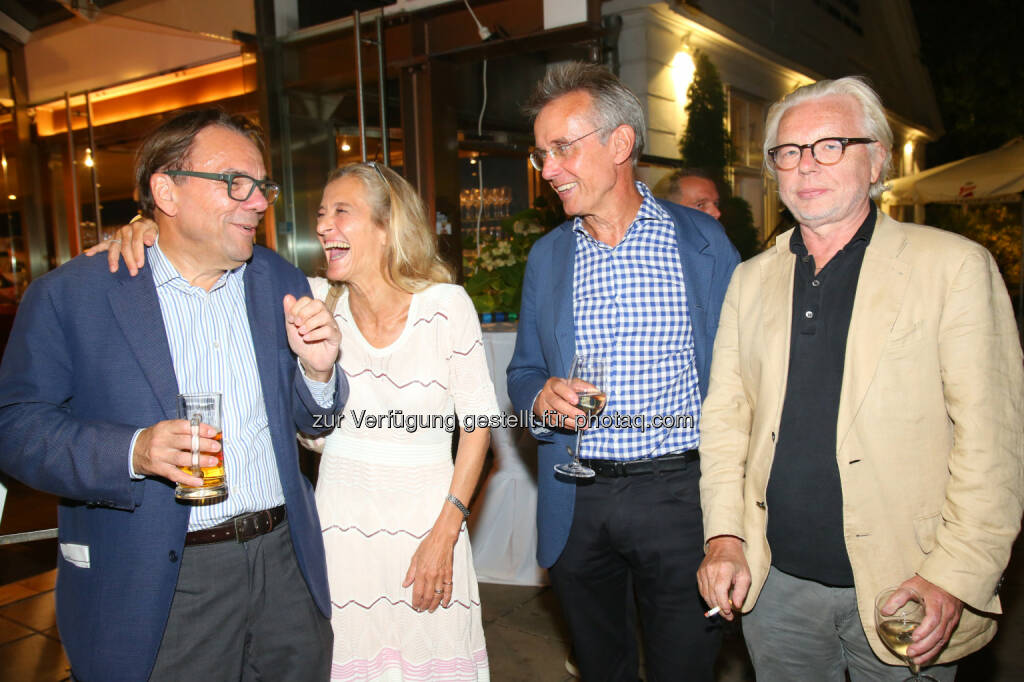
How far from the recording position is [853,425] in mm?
1580

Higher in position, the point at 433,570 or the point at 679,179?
the point at 679,179

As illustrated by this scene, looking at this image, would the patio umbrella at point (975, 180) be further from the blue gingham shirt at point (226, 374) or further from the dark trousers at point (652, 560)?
the blue gingham shirt at point (226, 374)

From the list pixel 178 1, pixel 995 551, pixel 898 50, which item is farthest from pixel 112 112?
pixel 898 50

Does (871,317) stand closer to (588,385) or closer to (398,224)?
(588,385)

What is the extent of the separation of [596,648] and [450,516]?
65cm

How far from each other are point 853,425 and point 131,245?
5.83 ft

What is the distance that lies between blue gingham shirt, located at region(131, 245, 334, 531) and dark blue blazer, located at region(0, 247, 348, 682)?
7cm

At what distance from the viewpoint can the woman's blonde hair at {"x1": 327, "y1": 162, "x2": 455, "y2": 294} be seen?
2188 millimetres

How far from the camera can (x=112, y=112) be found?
756 centimetres

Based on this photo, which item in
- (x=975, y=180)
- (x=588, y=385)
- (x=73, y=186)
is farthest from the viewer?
(x=975, y=180)

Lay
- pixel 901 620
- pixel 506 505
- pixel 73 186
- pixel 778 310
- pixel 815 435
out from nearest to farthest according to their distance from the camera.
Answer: pixel 901 620 < pixel 815 435 < pixel 778 310 < pixel 506 505 < pixel 73 186

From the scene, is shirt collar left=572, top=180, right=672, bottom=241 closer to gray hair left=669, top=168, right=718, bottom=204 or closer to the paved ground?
the paved ground

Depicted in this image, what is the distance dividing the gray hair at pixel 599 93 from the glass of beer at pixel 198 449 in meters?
1.36

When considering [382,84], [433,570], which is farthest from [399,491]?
[382,84]
